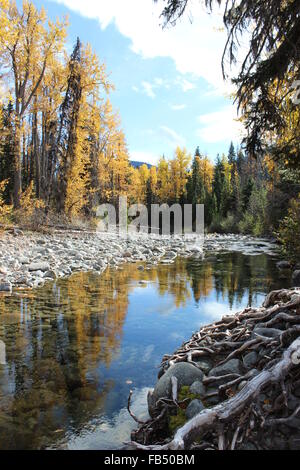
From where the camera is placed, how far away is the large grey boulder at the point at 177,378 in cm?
329

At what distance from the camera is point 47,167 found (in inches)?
789

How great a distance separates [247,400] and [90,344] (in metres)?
2.87

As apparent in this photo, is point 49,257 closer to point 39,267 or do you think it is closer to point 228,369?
point 39,267

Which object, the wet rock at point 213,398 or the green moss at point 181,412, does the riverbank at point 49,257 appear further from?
the wet rock at point 213,398

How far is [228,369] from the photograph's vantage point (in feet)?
11.1

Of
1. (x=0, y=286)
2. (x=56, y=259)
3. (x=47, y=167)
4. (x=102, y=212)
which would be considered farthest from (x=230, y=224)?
(x=0, y=286)

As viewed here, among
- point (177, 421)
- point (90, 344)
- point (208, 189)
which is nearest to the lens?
point (177, 421)

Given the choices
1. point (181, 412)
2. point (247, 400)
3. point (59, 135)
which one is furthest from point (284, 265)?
point (59, 135)

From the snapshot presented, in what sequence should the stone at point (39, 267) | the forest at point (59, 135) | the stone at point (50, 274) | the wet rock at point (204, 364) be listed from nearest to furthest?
1. the wet rock at point (204, 364)
2. the stone at point (50, 274)
3. the stone at point (39, 267)
4. the forest at point (59, 135)

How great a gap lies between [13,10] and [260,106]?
16.4 metres

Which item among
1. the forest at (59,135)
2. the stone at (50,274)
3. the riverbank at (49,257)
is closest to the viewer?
the riverbank at (49,257)

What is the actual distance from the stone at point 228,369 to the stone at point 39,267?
7.01m

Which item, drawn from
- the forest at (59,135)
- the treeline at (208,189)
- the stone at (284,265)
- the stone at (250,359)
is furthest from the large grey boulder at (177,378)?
the treeline at (208,189)

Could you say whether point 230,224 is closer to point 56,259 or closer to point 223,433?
point 56,259
